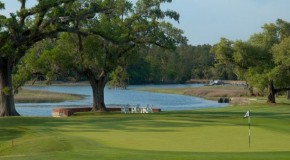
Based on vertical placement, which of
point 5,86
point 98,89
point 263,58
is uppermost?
point 263,58

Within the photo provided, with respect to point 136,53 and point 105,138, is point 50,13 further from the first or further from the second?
point 105,138

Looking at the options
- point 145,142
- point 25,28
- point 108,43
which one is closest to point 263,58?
point 108,43

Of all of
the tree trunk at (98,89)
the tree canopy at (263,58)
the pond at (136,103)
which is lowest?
the pond at (136,103)

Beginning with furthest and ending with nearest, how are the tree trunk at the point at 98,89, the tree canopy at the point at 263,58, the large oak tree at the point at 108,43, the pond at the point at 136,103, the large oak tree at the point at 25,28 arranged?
the pond at the point at 136,103 < the tree canopy at the point at 263,58 < the tree trunk at the point at 98,89 < the large oak tree at the point at 108,43 < the large oak tree at the point at 25,28

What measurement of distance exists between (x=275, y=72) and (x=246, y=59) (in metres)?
4.64

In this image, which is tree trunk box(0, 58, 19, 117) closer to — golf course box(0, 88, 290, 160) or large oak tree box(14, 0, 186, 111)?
large oak tree box(14, 0, 186, 111)

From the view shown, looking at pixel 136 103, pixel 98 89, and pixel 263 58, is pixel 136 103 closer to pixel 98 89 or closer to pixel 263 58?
pixel 263 58

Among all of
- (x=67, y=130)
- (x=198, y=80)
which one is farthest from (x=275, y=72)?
(x=198, y=80)

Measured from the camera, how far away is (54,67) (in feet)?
139

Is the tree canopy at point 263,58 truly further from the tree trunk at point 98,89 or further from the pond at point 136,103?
the tree trunk at point 98,89

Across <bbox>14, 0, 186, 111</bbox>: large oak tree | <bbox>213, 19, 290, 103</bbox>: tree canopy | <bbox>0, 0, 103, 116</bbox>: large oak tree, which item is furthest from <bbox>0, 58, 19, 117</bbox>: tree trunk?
<bbox>213, 19, 290, 103</bbox>: tree canopy

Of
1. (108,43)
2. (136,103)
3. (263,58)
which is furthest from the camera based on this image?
(136,103)

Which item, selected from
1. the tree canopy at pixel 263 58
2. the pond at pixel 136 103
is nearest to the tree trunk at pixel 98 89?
the pond at pixel 136 103

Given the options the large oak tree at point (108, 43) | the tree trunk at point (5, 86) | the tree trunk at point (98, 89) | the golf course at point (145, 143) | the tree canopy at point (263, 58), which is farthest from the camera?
the tree canopy at point (263, 58)
